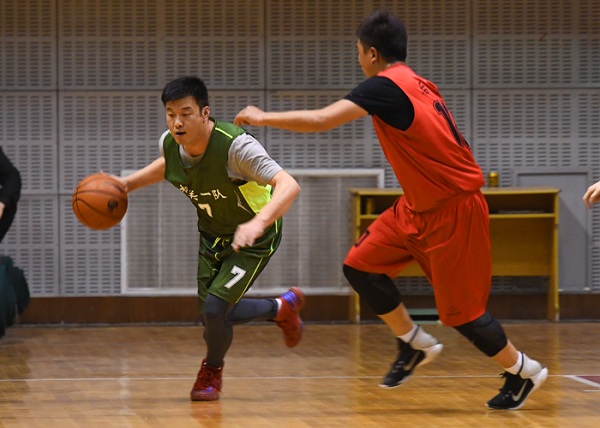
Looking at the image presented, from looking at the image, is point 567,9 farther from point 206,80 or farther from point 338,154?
point 206,80

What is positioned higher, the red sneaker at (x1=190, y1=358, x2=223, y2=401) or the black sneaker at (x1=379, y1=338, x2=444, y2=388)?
the black sneaker at (x1=379, y1=338, x2=444, y2=388)

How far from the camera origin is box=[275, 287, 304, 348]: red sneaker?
5457 mm

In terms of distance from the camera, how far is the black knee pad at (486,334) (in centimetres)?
446

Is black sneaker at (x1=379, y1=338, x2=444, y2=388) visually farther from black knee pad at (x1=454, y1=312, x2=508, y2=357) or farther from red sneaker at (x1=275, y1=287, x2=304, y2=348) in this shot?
red sneaker at (x1=275, y1=287, x2=304, y2=348)

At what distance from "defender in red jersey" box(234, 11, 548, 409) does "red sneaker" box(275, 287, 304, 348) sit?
0.92 meters

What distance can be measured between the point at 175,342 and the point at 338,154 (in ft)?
6.78

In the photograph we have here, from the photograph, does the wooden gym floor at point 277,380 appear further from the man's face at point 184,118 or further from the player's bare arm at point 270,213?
the man's face at point 184,118

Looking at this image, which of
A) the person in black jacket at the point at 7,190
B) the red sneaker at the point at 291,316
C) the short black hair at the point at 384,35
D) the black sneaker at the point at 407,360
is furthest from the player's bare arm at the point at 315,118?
the person in black jacket at the point at 7,190

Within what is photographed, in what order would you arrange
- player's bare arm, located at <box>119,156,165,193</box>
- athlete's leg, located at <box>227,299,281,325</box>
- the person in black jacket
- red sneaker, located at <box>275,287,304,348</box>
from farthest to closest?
the person in black jacket
red sneaker, located at <box>275,287,304,348</box>
athlete's leg, located at <box>227,299,281,325</box>
player's bare arm, located at <box>119,156,165,193</box>

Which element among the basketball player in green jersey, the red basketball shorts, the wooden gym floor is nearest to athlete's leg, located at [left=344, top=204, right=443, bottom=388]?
the red basketball shorts

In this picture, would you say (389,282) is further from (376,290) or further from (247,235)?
(247,235)

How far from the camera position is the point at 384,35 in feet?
14.4

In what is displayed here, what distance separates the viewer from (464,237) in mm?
4434

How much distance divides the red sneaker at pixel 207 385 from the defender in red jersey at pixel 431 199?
0.93 m
